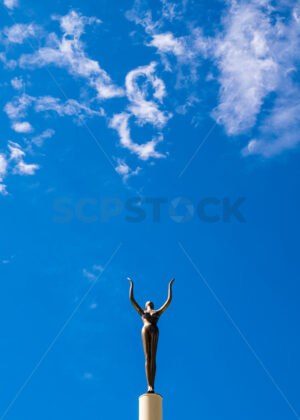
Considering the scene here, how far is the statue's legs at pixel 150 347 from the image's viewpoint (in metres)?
15.0

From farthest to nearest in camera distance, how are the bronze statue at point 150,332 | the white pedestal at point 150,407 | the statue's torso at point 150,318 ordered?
the statue's torso at point 150,318, the bronze statue at point 150,332, the white pedestal at point 150,407

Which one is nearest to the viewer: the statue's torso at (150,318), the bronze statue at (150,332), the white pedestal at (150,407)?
the white pedestal at (150,407)

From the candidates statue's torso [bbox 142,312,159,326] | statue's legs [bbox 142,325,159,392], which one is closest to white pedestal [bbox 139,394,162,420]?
statue's legs [bbox 142,325,159,392]

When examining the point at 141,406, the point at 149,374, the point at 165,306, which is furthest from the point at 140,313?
the point at 141,406

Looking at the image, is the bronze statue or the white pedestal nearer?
the white pedestal

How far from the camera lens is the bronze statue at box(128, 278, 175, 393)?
590 inches

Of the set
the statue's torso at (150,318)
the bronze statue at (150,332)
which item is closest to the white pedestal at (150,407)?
the bronze statue at (150,332)

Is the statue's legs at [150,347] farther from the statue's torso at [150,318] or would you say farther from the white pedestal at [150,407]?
the white pedestal at [150,407]

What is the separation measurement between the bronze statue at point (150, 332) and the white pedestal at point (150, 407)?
1.31 ft

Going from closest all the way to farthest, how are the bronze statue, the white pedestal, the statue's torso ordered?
the white pedestal < the bronze statue < the statue's torso

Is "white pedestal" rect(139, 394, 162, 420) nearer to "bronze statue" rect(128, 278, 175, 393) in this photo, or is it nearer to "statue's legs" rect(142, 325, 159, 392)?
"bronze statue" rect(128, 278, 175, 393)

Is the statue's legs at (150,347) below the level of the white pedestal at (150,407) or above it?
above

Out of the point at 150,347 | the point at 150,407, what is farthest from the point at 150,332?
the point at 150,407

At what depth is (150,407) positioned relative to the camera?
13.9 metres
